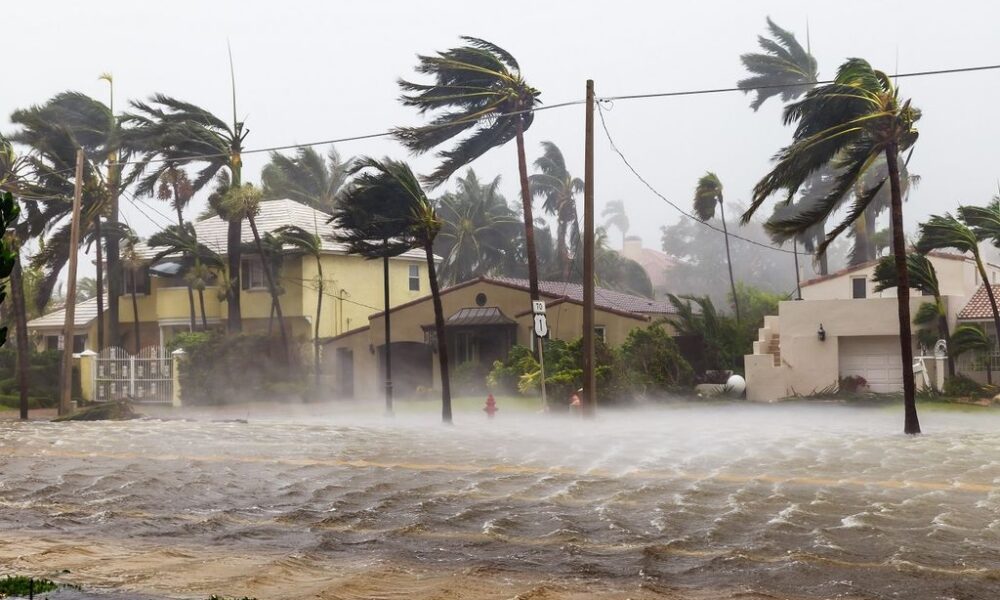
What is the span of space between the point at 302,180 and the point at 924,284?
149 feet

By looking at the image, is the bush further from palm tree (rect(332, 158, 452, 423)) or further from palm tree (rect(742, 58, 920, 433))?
palm tree (rect(742, 58, 920, 433))

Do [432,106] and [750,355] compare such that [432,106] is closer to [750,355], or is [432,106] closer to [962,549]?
[750,355]

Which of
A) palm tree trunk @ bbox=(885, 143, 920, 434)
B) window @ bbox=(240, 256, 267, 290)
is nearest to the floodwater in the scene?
palm tree trunk @ bbox=(885, 143, 920, 434)

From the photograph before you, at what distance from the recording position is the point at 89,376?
45.4 m

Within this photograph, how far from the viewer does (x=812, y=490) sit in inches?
659

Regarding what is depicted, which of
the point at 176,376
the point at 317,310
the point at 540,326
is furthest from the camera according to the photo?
the point at 317,310

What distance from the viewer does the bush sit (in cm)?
4428

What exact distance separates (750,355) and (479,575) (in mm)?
29460

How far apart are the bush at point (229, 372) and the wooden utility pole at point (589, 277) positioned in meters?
18.4

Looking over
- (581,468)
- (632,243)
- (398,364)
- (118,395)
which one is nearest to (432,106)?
(398,364)

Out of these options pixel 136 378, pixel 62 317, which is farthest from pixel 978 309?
pixel 62 317

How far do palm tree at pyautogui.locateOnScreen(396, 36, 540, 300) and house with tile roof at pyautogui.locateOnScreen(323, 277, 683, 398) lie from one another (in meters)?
3.95

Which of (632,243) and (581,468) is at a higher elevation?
(632,243)

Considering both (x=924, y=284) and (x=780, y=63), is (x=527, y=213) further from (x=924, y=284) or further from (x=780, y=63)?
(x=780, y=63)
